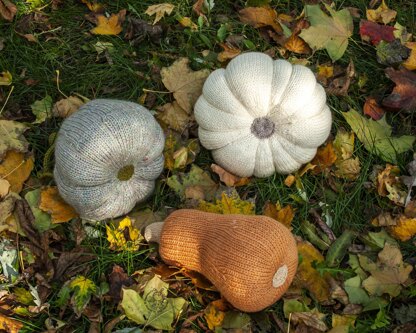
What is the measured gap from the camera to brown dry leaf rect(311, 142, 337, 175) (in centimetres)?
329

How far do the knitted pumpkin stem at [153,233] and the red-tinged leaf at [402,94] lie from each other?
1.68 meters

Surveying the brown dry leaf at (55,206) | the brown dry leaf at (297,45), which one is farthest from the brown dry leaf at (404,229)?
A: the brown dry leaf at (55,206)

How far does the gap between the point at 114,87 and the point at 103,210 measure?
979mm

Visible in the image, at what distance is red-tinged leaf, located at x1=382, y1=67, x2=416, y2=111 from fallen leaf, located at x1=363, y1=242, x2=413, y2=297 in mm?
982

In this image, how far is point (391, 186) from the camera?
10.6 ft

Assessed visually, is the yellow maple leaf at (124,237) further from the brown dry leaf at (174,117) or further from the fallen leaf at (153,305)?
the brown dry leaf at (174,117)

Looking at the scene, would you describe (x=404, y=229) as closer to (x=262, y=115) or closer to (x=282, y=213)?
(x=282, y=213)

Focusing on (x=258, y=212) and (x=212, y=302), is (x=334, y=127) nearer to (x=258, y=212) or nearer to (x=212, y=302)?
(x=258, y=212)

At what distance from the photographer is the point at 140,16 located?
12.5 feet

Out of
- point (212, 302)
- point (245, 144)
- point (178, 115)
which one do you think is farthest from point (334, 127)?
point (212, 302)

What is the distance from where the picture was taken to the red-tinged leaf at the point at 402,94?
3473 mm

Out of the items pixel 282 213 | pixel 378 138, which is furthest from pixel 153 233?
pixel 378 138

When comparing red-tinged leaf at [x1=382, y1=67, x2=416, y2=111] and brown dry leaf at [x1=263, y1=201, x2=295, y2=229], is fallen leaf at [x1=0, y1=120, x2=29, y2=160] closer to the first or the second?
brown dry leaf at [x1=263, y1=201, x2=295, y2=229]

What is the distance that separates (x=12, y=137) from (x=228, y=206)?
1.37m
